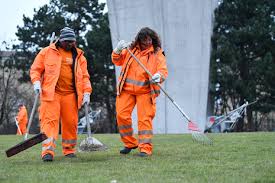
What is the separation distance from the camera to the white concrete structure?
25047 mm

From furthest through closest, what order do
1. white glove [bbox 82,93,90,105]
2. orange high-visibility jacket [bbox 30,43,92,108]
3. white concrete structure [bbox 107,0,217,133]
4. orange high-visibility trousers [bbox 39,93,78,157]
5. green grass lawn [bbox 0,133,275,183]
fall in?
white concrete structure [bbox 107,0,217,133]
white glove [bbox 82,93,90,105]
orange high-visibility jacket [bbox 30,43,92,108]
orange high-visibility trousers [bbox 39,93,78,157]
green grass lawn [bbox 0,133,275,183]

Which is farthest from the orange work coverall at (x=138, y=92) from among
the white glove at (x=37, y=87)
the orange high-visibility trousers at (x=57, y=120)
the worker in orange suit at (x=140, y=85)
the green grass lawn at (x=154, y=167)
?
the white glove at (x=37, y=87)

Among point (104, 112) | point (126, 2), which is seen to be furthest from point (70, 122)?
point (104, 112)

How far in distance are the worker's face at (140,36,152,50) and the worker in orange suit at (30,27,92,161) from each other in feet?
2.86

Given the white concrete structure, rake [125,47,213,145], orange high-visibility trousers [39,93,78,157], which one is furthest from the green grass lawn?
the white concrete structure

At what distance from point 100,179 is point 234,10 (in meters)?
28.5

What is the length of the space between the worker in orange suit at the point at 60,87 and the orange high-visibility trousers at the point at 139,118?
52 cm

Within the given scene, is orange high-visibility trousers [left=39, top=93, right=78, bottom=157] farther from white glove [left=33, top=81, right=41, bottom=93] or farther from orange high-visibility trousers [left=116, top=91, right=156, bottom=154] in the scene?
orange high-visibility trousers [left=116, top=91, right=156, bottom=154]

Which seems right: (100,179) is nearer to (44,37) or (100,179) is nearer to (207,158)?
(207,158)

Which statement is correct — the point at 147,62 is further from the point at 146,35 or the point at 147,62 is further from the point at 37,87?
the point at 37,87

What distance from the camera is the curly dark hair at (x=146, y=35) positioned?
755 cm

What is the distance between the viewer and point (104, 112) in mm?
43188

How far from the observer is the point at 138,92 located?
24.4 feet

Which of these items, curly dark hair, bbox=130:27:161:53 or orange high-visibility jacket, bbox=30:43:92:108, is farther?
curly dark hair, bbox=130:27:161:53
